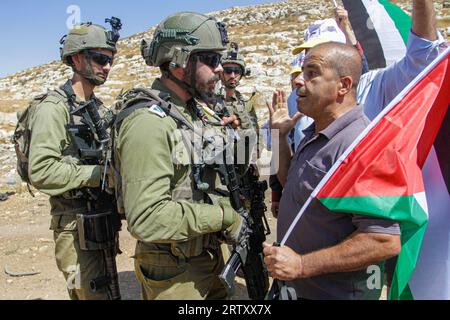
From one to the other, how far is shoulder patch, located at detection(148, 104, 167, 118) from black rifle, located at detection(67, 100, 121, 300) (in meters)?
1.26

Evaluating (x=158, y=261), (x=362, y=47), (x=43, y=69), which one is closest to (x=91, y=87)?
(x=158, y=261)

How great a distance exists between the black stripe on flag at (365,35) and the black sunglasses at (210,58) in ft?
6.64

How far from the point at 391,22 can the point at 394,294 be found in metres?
2.68

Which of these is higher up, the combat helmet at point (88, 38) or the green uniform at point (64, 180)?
the combat helmet at point (88, 38)

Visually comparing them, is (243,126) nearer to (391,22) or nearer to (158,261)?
(158,261)

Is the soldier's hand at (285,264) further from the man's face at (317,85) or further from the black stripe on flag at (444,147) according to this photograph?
the black stripe on flag at (444,147)

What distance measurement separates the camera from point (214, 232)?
2.60m

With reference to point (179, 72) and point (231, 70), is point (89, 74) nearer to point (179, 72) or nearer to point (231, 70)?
point (179, 72)

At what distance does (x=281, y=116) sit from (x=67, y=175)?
174cm

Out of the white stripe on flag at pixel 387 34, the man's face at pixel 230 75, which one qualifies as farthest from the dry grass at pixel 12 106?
the white stripe on flag at pixel 387 34

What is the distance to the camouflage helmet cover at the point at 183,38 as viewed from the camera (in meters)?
2.54

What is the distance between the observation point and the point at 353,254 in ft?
6.33
